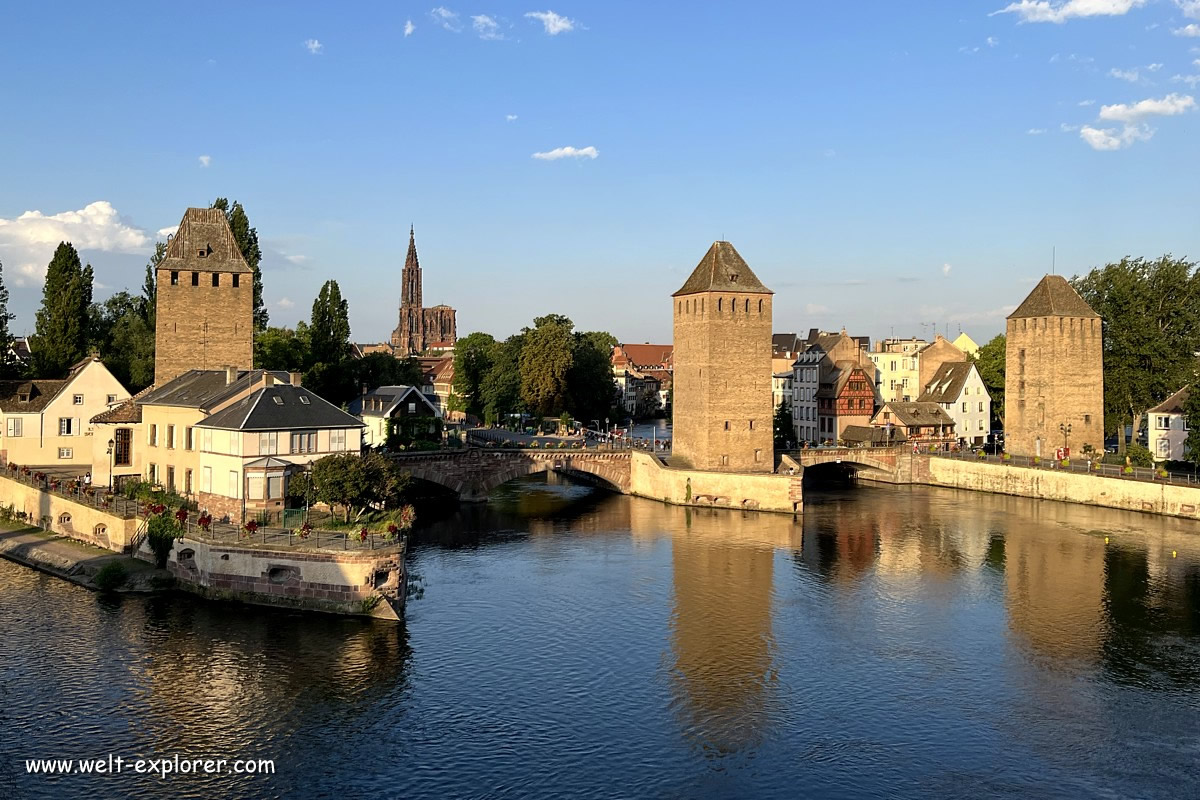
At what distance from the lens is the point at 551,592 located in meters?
37.8

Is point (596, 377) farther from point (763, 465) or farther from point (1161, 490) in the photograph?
point (1161, 490)

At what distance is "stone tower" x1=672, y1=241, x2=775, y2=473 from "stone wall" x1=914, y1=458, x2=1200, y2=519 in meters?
16.0

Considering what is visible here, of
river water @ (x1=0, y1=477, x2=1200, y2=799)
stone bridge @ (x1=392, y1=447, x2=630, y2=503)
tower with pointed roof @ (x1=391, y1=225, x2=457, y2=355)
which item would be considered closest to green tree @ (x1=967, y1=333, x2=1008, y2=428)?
stone bridge @ (x1=392, y1=447, x2=630, y2=503)

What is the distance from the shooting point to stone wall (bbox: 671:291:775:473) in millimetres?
57906

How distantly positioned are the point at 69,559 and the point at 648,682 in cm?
2317

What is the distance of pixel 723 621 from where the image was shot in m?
34.2

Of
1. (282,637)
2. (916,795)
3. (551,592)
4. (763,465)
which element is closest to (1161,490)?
(763,465)

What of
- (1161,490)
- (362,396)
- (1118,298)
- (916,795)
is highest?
(1118,298)

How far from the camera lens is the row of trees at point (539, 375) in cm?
8700

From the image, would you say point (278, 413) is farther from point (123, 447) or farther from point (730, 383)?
point (730, 383)

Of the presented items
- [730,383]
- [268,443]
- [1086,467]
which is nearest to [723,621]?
[268,443]

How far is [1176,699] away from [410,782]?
19523 mm

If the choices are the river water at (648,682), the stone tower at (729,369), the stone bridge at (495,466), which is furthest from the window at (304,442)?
the stone tower at (729,369)

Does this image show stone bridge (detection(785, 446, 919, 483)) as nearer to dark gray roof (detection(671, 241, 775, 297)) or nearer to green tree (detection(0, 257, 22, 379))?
dark gray roof (detection(671, 241, 775, 297))
